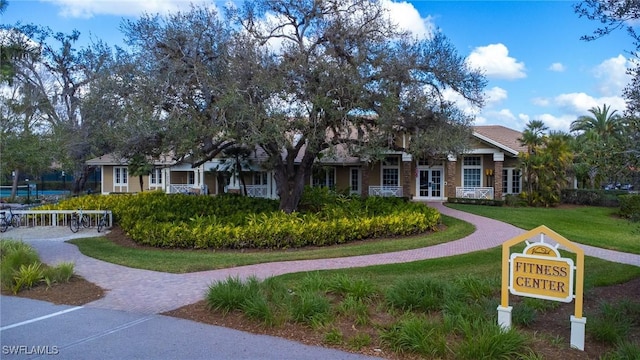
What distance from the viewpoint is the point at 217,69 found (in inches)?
567

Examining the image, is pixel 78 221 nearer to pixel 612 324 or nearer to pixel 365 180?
pixel 365 180

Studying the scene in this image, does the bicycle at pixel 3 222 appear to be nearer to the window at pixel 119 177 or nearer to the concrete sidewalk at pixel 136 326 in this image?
the concrete sidewalk at pixel 136 326

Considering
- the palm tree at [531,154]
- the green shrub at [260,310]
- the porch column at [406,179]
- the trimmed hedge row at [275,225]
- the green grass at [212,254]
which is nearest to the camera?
the green shrub at [260,310]

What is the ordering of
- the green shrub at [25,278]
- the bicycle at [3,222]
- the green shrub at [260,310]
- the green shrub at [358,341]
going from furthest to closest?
1. the bicycle at [3,222]
2. the green shrub at [25,278]
3. the green shrub at [260,310]
4. the green shrub at [358,341]

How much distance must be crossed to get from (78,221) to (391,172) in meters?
17.7

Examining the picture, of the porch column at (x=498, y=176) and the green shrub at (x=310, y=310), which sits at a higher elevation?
the porch column at (x=498, y=176)

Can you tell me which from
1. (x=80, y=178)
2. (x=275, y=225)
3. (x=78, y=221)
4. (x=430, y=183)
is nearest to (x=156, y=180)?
(x=80, y=178)

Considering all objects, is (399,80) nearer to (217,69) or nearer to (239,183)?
(217,69)

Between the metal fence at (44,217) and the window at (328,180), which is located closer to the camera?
the metal fence at (44,217)

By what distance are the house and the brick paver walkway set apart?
37.6 ft

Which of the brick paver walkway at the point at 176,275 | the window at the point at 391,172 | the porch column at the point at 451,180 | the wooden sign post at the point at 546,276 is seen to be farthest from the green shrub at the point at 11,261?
the porch column at the point at 451,180

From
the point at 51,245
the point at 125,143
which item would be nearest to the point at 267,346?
the point at 125,143

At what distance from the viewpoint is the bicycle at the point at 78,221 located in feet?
57.2

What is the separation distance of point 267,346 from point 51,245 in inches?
436
